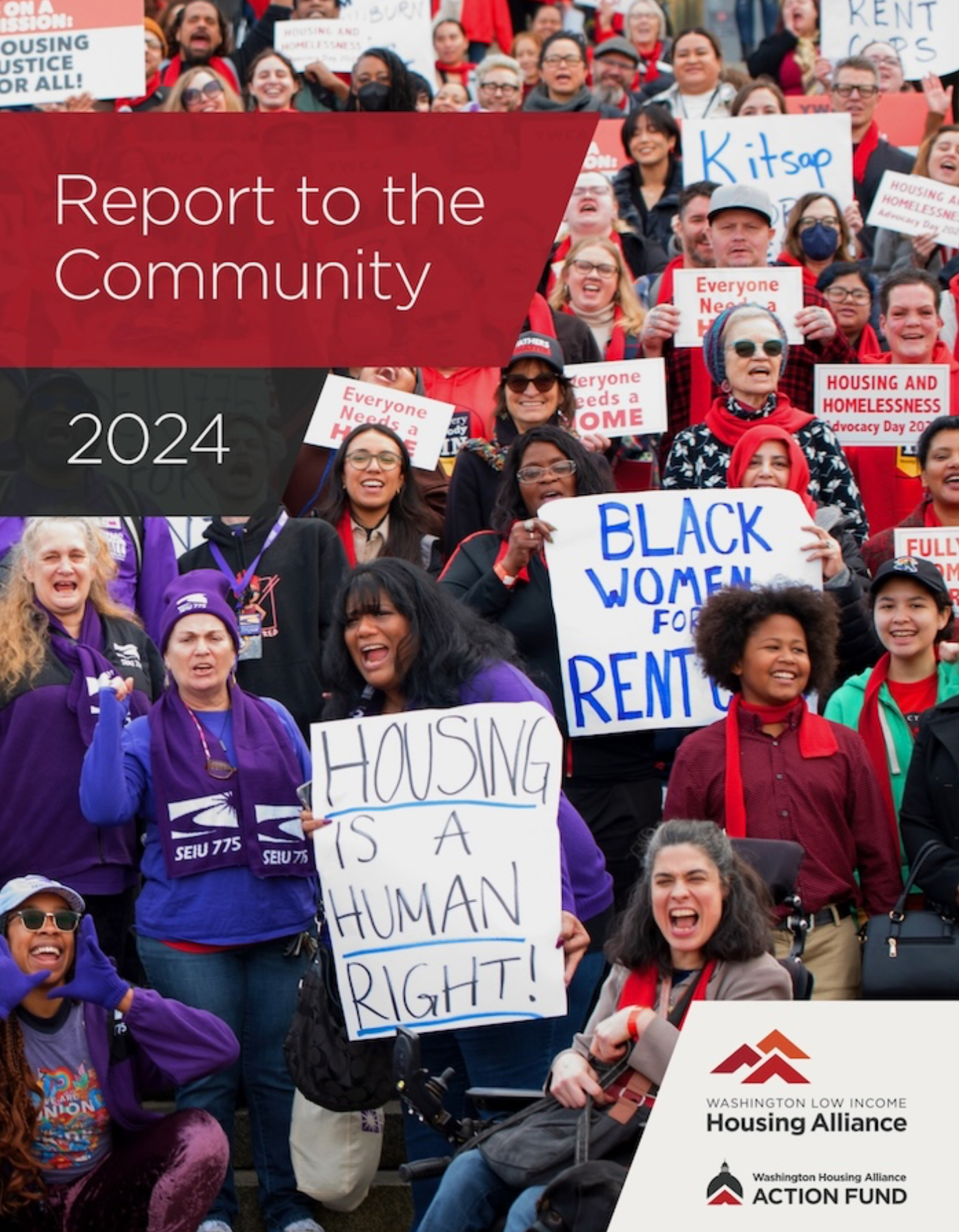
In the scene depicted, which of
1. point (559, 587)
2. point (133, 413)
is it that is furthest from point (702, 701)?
point (133, 413)

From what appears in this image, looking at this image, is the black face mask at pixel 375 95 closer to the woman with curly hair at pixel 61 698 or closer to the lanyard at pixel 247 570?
the lanyard at pixel 247 570

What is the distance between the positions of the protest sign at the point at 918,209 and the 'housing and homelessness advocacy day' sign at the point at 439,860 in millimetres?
5505

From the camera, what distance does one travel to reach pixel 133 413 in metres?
4.82

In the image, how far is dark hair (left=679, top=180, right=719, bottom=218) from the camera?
33.3 ft

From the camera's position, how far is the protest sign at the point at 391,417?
8.46 m

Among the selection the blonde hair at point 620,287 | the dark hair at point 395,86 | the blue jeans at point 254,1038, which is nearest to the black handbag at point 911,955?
A: the blue jeans at point 254,1038

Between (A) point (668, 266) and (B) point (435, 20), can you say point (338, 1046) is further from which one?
(B) point (435, 20)

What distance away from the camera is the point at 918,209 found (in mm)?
10727

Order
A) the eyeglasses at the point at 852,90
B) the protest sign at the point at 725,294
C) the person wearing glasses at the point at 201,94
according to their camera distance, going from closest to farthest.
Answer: the protest sign at the point at 725,294 < the person wearing glasses at the point at 201,94 < the eyeglasses at the point at 852,90

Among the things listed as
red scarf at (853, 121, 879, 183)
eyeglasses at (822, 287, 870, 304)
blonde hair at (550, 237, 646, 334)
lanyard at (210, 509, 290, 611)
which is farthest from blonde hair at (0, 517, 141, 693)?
red scarf at (853, 121, 879, 183)

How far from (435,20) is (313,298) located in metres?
10.4

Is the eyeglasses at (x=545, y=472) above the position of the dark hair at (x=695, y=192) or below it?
below

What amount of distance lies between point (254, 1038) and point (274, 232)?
2.63 metres

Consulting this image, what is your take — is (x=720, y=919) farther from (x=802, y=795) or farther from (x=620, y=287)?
(x=620, y=287)
